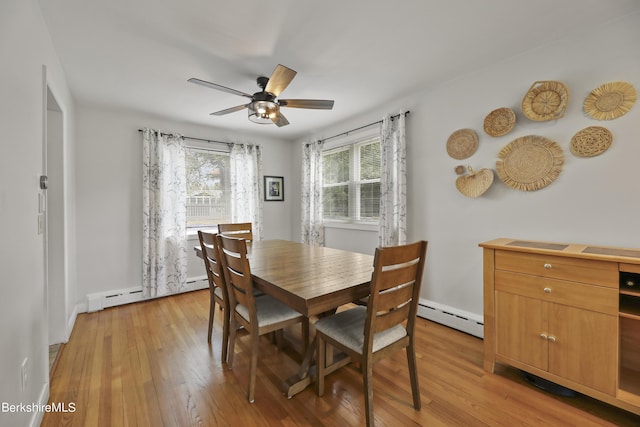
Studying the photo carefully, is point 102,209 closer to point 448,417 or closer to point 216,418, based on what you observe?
point 216,418

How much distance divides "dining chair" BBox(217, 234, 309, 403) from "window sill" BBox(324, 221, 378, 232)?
1792 mm

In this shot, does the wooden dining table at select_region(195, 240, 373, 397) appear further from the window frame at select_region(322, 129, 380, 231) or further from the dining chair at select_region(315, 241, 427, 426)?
the window frame at select_region(322, 129, 380, 231)

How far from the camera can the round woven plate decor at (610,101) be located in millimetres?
1708

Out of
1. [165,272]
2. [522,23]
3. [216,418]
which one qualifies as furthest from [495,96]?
[165,272]

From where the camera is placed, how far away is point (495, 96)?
2297 mm

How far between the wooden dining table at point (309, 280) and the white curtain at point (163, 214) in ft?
5.74

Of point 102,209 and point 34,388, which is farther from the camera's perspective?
point 102,209

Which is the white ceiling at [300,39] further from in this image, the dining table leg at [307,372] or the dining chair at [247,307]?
the dining table leg at [307,372]

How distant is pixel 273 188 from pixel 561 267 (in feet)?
12.7

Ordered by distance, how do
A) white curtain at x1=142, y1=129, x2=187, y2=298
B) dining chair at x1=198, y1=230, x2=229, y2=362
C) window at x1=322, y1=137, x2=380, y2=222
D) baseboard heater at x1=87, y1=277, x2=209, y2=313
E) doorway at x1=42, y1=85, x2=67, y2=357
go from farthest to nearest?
window at x1=322, y1=137, x2=380, y2=222, white curtain at x1=142, y1=129, x2=187, y2=298, baseboard heater at x1=87, y1=277, x2=209, y2=313, doorway at x1=42, y1=85, x2=67, y2=357, dining chair at x1=198, y1=230, x2=229, y2=362

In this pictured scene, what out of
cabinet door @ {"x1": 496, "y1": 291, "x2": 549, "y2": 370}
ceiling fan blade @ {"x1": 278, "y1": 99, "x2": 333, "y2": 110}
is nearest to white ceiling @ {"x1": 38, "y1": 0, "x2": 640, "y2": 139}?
ceiling fan blade @ {"x1": 278, "y1": 99, "x2": 333, "y2": 110}

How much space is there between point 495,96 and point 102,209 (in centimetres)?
437

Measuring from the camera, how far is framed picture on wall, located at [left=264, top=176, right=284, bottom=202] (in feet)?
15.1

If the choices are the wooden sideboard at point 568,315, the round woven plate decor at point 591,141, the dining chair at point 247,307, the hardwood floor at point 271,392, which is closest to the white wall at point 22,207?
the hardwood floor at point 271,392
